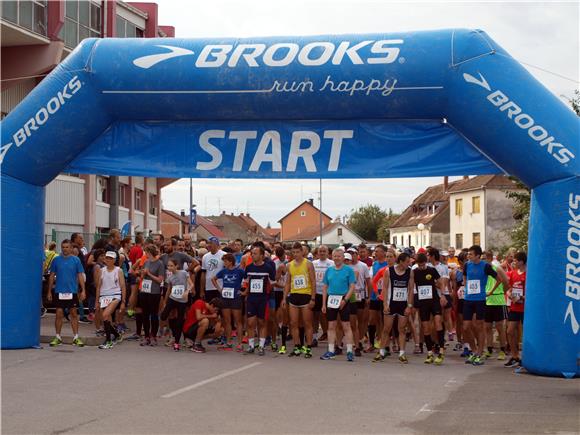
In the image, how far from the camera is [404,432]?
8148 mm

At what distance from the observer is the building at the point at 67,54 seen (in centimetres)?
2688

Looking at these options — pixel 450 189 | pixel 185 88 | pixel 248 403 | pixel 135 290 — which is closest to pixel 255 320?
pixel 135 290

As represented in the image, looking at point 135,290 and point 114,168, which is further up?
point 114,168

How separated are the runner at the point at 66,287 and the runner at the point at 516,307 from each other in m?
7.46

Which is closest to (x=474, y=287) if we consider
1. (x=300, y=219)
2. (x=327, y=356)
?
(x=327, y=356)

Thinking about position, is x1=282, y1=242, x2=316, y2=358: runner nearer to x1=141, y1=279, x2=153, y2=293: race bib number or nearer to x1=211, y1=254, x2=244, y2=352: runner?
x1=211, y1=254, x2=244, y2=352: runner

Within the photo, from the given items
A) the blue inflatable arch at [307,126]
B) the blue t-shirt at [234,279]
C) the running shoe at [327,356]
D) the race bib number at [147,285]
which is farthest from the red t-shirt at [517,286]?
the race bib number at [147,285]

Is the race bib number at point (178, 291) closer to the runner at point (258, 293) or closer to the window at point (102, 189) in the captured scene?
the runner at point (258, 293)

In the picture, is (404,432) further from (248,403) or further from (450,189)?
(450,189)

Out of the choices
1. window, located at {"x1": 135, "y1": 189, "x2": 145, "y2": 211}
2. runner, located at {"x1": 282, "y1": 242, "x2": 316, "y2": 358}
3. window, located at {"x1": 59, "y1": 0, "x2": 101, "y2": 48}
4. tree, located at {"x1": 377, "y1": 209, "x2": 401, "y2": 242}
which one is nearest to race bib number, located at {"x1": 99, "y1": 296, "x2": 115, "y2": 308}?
runner, located at {"x1": 282, "y1": 242, "x2": 316, "y2": 358}

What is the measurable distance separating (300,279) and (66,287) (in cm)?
420

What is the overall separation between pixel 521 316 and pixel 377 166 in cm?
352

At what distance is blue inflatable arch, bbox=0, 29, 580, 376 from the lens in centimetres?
1196

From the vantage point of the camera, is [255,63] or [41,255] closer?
[255,63]
